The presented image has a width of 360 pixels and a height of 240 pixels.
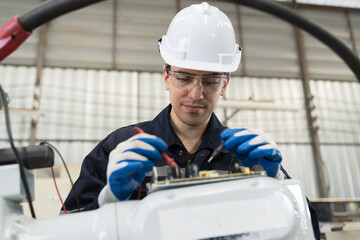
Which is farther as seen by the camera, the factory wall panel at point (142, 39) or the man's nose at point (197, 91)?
the factory wall panel at point (142, 39)

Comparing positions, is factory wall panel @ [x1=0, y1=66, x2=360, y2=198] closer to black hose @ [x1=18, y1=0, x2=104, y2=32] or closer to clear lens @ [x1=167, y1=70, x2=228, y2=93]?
clear lens @ [x1=167, y1=70, x2=228, y2=93]

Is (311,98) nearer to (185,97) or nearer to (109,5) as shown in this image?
(109,5)

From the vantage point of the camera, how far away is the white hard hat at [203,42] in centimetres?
100

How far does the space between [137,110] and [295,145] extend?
2.95m

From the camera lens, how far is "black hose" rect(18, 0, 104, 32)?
21.2 inches

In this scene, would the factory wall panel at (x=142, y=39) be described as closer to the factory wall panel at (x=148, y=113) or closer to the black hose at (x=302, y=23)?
the factory wall panel at (x=148, y=113)

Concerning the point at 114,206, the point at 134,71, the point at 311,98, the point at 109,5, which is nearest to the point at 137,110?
the point at 134,71

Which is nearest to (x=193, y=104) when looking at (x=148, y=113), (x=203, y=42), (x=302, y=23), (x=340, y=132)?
(x=203, y=42)

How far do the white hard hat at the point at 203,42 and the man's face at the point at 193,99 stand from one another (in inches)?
1.3

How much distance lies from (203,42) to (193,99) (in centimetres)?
18

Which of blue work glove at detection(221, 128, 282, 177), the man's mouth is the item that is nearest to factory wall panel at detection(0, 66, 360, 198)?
the man's mouth

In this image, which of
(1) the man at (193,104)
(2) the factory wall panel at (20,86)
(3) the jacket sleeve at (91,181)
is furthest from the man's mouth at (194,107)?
(2) the factory wall panel at (20,86)

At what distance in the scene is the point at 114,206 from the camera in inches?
21.1

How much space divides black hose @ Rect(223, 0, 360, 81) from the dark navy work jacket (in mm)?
502
